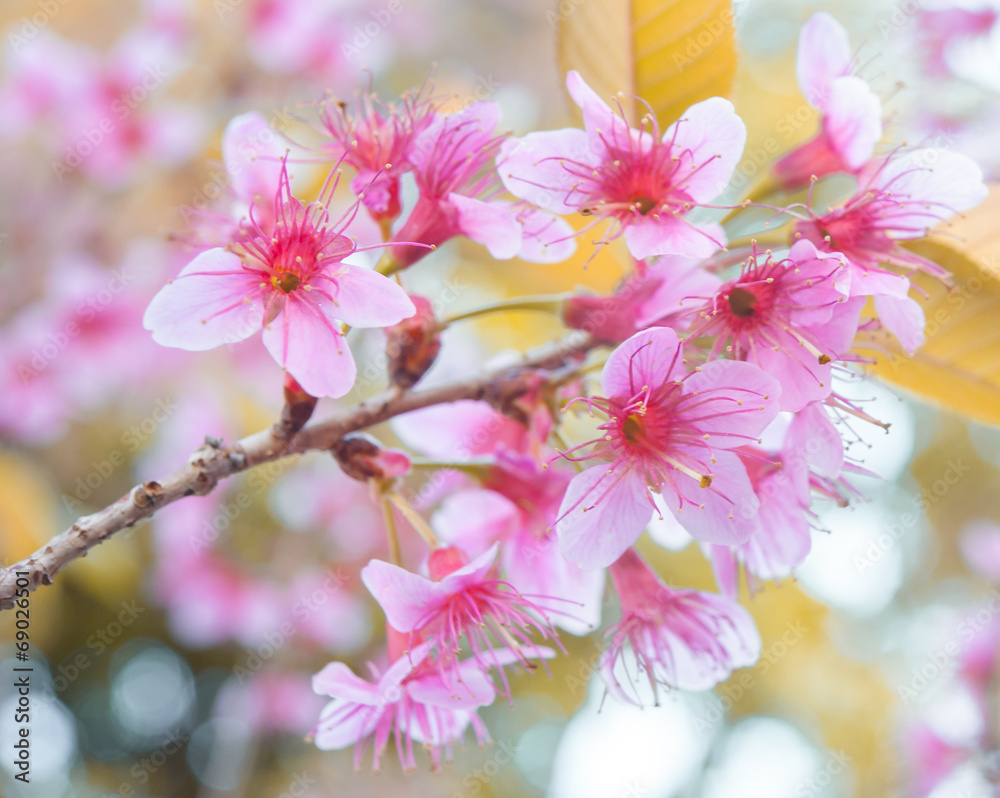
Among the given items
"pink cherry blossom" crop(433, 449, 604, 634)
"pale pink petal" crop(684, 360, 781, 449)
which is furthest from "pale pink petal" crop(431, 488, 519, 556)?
"pale pink petal" crop(684, 360, 781, 449)

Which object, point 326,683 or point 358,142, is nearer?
point 326,683

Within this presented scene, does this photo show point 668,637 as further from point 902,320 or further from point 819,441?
point 902,320

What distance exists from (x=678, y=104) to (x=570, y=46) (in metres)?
0.17

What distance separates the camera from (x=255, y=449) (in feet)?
2.81

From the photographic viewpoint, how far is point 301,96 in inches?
110

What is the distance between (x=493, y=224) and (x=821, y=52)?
478mm

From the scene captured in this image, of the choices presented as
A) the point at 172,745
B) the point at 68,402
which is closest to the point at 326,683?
the point at 68,402

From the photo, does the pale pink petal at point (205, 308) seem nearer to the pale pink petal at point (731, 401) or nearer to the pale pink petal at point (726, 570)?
the pale pink petal at point (731, 401)

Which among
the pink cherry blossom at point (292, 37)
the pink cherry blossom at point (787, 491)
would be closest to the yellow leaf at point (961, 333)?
the pink cherry blossom at point (787, 491)

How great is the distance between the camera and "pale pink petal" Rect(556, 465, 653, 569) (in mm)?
774

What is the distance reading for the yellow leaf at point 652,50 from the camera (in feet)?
3.23

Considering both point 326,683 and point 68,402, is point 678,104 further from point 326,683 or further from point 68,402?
point 68,402

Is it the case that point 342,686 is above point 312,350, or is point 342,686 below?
below

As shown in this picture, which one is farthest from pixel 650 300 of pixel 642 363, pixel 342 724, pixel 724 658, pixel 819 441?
pixel 342 724
